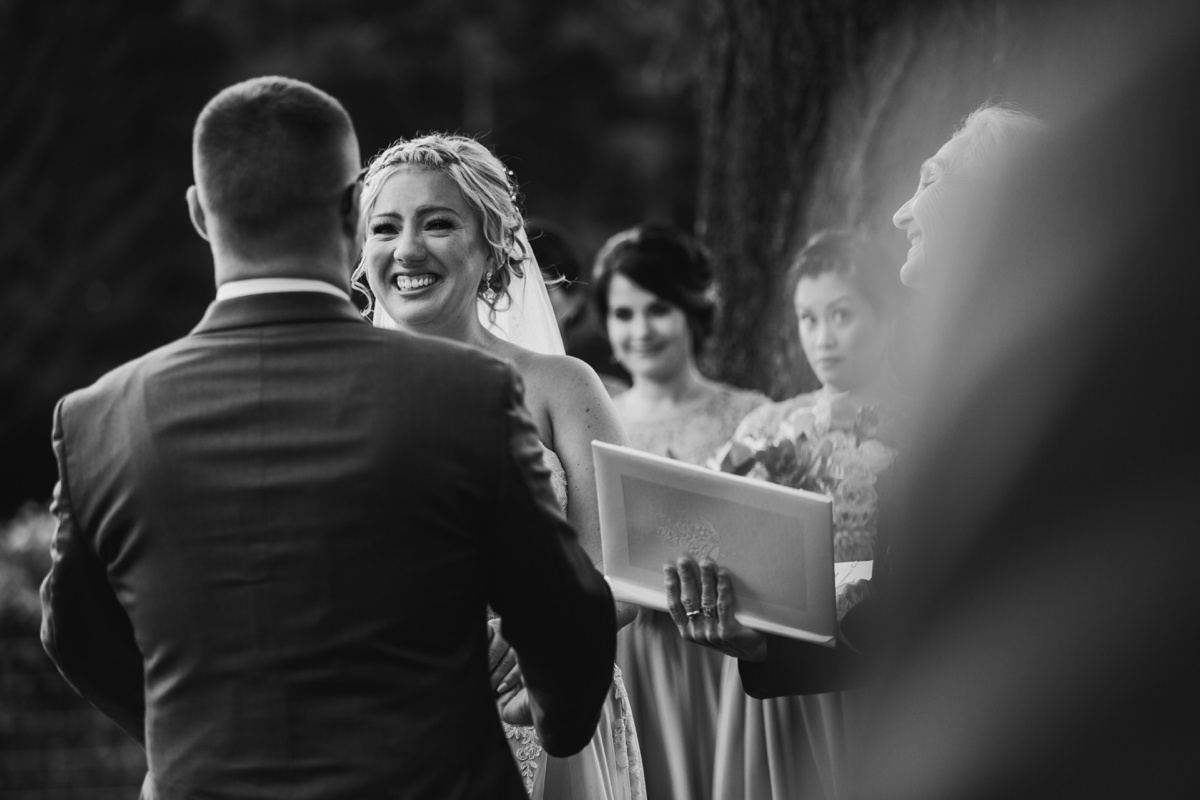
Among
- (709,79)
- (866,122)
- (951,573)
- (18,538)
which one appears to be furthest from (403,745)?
(18,538)

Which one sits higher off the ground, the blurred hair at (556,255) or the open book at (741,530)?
the blurred hair at (556,255)

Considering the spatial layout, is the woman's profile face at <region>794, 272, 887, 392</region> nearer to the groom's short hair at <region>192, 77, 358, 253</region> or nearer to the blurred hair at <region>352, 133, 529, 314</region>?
the blurred hair at <region>352, 133, 529, 314</region>

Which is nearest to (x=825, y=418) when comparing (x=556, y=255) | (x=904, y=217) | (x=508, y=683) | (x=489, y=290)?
(x=489, y=290)

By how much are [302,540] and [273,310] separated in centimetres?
34

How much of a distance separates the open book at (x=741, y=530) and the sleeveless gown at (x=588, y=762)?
0.22m

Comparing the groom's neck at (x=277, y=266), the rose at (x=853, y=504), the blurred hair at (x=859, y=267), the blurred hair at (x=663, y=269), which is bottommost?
the rose at (x=853, y=504)

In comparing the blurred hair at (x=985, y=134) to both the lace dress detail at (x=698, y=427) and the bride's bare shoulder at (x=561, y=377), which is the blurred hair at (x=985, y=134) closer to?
the bride's bare shoulder at (x=561, y=377)

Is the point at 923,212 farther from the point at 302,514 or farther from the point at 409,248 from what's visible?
the point at 302,514

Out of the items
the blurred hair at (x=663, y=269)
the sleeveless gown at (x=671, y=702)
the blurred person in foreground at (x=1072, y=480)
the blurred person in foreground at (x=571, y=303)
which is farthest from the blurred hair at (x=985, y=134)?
the blurred person in foreground at (x=571, y=303)

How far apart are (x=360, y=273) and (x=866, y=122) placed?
2.80m

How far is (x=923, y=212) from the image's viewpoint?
280cm

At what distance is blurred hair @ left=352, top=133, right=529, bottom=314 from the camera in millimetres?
3361

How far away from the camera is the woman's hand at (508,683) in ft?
9.66

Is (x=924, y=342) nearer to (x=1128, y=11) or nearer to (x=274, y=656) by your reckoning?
(x=1128, y=11)
